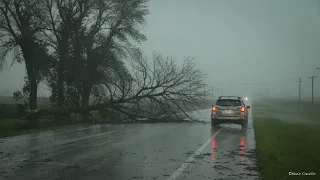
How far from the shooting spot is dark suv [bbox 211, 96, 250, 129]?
778 inches

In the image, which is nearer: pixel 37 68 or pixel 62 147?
pixel 62 147

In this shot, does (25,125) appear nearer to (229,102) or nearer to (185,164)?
(229,102)

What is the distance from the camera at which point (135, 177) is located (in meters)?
7.31

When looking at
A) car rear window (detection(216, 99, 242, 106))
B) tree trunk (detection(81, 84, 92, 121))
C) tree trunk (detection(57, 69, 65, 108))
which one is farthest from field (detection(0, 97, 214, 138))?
car rear window (detection(216, 99, 242, 106))

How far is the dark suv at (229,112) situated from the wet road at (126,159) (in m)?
6.11

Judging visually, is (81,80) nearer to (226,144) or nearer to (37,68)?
(37,68)

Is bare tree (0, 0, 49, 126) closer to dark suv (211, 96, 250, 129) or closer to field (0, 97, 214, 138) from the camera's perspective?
field (0, 97, 214, 138)

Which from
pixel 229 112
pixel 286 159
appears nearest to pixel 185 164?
pixel 286 159

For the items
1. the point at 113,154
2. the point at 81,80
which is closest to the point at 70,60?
the point at 81,80

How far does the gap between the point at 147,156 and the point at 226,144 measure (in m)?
4.07

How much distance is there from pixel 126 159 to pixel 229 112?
37.6 feet

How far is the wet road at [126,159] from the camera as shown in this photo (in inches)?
298

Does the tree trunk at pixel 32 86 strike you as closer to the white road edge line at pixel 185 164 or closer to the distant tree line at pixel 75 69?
the distant tree line at pixel 75 69

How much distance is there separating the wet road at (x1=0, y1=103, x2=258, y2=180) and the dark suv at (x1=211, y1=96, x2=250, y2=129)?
6.11 meters
